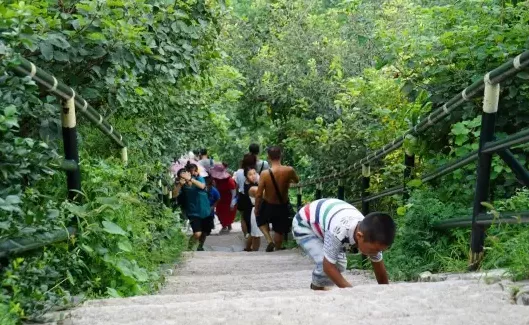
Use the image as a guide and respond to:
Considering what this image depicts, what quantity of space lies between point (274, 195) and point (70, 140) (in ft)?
20.8

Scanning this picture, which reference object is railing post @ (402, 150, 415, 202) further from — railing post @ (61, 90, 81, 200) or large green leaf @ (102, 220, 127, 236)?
railing post @ (61, 90, 81, 200)

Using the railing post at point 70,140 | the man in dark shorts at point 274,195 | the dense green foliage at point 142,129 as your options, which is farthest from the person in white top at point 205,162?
the railing post at point 70,140

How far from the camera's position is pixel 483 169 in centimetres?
415

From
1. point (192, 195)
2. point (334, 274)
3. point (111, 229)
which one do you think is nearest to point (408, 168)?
point (334, 274)

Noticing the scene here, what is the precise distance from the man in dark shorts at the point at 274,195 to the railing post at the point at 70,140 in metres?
5.95

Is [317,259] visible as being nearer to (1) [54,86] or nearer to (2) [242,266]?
(1) [54,86]

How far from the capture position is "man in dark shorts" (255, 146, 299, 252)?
33.7 ft

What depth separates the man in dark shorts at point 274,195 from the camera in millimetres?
10273

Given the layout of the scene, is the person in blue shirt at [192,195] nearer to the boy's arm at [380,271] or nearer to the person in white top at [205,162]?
the person in white top at [205,162]

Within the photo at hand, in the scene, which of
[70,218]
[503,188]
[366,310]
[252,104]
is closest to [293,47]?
→ [252,104]

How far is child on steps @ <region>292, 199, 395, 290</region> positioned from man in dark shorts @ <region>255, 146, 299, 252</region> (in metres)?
5.14

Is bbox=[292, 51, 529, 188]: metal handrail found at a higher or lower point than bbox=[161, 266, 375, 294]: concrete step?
higher

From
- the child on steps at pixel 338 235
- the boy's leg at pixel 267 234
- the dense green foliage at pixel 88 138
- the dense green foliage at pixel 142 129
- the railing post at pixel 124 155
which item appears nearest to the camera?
the dense green foliage at pixel 88 138

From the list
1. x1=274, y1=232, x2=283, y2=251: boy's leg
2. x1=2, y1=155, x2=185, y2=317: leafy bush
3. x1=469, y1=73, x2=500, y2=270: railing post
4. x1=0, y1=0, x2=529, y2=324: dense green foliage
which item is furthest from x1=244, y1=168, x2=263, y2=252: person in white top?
x1=469, y1=73, x2=500, y2=270: railing post
